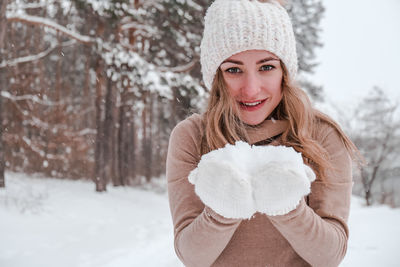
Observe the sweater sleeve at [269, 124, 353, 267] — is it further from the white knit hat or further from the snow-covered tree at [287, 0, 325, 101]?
the snow-covered tree at [287, 0, 325, 101]

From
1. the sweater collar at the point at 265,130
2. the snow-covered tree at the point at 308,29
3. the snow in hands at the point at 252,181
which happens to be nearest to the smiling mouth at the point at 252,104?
the sweater collar at the point at 265,130

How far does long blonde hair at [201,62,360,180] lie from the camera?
1512 mm

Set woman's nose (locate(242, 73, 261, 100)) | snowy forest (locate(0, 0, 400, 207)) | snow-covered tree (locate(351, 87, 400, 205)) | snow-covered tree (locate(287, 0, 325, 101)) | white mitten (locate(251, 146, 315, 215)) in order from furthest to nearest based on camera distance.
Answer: snow-covered tree (locate(351, 87, 400, 205)) → snow-covered tree (locate(287, 0, 325, 101)) → snowy forest (locate(0, 0, 400, 207)) → woman's nose (locate(242, 73, 261, 100)) → white mitten (locate(251, 146, 315, 215))

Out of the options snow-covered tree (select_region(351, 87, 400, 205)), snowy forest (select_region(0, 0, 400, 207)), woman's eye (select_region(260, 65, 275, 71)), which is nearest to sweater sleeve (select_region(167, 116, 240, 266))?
woman's eye (select_region(260, 65, 275, 71))

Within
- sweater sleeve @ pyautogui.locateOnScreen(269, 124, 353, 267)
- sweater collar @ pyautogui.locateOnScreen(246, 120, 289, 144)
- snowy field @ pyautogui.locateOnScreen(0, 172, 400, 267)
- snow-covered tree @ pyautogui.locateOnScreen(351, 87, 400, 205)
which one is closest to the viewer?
sweater sleeve @ pyautogui.locateOnScreen(269, 124, 353, 267)

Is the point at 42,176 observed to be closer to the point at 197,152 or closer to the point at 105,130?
the point at 105,130

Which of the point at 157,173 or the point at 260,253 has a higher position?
the point at 260,253

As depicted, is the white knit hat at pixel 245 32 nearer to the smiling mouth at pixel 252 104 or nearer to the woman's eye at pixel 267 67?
the woman's eye at pixel 267 67

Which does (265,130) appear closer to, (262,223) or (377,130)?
(262,223)

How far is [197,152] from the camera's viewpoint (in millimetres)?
1584

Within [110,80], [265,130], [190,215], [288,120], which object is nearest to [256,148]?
[190,215]

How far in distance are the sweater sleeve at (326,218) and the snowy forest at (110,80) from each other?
6.42ft

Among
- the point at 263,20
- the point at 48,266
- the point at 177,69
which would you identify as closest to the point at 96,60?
the point at 177,69

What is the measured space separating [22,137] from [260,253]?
1267 cm
